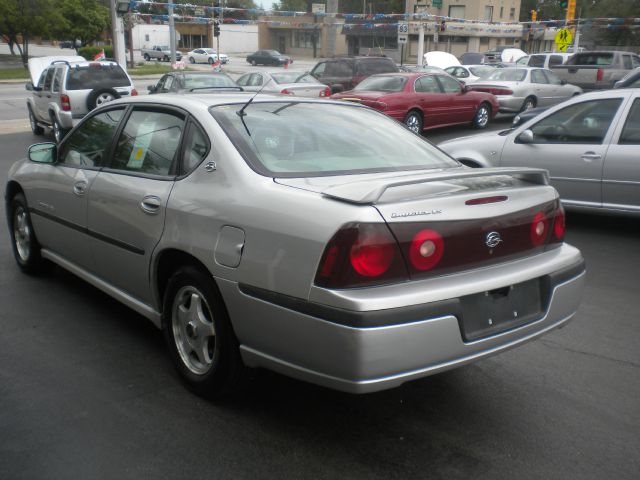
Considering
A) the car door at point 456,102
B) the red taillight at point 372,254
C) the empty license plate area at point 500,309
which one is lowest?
the car door at point 456,102

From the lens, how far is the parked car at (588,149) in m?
6.92

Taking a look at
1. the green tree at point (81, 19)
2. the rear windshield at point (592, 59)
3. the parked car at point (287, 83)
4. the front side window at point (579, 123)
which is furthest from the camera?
the green tree at point (81, 19)

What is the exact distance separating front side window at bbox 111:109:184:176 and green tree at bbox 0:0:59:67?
41.6m

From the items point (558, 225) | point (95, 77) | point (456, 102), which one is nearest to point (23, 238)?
point (558, 225)

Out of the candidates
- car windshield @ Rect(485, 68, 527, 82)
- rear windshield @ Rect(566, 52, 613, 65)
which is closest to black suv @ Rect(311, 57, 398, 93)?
car windshield @ Rect(485, 68, 527, 82)

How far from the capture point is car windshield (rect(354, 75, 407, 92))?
50.0 ft

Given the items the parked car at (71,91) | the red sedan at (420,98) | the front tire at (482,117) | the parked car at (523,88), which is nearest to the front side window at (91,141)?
the red sedan at (420,98)

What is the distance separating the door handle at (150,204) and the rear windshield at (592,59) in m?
23.0

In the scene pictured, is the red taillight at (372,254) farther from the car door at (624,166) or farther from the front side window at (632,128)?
the front side window at (632,128)

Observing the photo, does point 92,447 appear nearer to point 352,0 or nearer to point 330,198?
point 330,198

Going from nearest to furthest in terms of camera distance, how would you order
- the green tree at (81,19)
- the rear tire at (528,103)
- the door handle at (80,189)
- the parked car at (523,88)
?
1. the door handle at (80,189)
2. the parked car at (523,88)
3. the rear tire at (528,103)
4. the green tree at (81,19)

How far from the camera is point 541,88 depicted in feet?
64.5

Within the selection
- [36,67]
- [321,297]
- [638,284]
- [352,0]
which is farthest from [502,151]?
[352,0]

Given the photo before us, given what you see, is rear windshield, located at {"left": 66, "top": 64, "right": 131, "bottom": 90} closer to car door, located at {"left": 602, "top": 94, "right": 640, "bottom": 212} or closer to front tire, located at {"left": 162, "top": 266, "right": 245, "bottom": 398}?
car door, located at {"left": 602, "top": 94, "right": 640, "bottom": 212}
